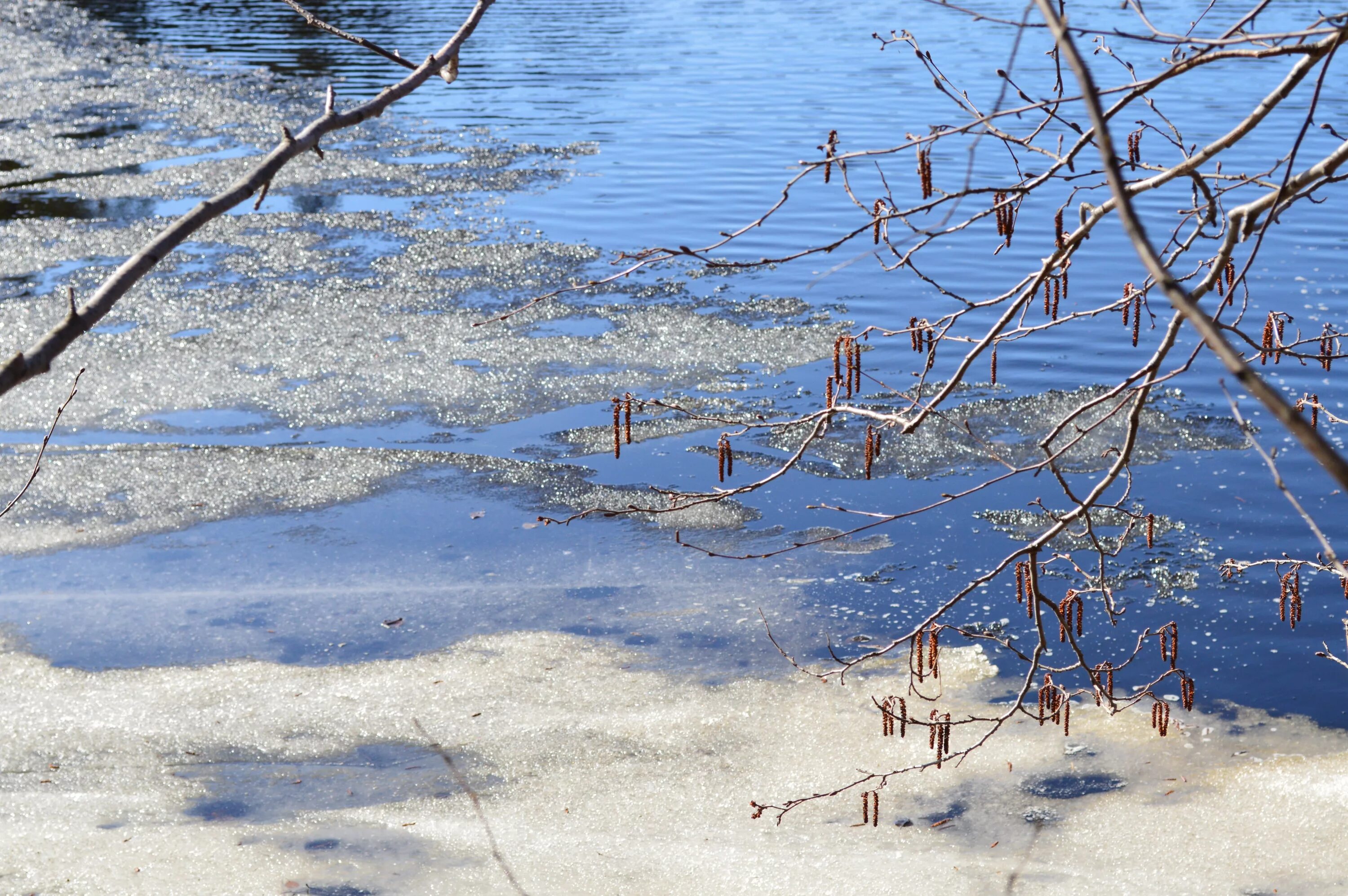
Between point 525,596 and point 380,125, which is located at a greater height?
A: point 380,125

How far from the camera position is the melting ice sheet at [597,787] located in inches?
190

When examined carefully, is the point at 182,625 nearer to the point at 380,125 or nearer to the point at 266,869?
the point at 266,869

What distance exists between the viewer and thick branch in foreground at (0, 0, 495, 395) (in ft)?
5.93

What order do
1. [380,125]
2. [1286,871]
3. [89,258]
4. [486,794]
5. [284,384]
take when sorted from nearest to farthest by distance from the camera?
[1286,871] < [486,794] < [284,384] < [89,258] < [380,125]

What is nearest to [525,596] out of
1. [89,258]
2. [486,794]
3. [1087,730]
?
[486,794]

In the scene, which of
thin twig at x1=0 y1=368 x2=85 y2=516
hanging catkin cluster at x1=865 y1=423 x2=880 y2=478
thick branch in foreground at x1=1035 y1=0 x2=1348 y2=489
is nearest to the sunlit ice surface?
thin twig at x1=0 y1=368 x2=85 y2=516

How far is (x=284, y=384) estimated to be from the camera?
989 centimetres

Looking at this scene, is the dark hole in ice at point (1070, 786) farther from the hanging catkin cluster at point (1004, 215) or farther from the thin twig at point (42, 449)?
the thin twig at point (42, 449)

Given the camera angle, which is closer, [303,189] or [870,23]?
[303,189]

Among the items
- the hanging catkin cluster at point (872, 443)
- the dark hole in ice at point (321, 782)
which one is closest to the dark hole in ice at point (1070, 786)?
the hanging catkin cluster at point (872, 443)

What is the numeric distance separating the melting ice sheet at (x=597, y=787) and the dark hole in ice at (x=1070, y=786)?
12mm

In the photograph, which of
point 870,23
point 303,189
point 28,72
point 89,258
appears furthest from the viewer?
point 870,23

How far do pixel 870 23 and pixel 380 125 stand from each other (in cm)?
1536

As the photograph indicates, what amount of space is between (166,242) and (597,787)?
4.00 metres
